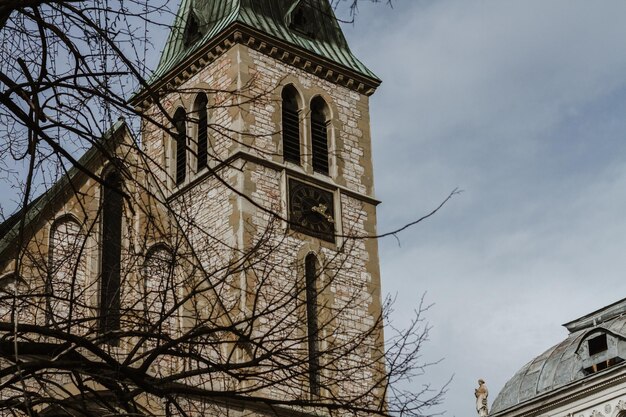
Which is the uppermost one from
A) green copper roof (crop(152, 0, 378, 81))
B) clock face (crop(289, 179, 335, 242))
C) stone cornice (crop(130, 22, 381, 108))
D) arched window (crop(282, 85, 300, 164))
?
green copper roof (crop(152, 0, 378, 81))

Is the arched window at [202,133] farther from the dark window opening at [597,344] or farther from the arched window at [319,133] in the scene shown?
the dark window opening at [597,344]

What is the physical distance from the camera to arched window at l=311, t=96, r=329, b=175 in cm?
3157

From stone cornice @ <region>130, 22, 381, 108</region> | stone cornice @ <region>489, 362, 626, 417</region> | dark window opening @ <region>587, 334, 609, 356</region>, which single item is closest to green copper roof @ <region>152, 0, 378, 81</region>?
stone cornice @ <region>130, 22, 381, 108</region>

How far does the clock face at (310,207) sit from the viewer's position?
30094 millimetres

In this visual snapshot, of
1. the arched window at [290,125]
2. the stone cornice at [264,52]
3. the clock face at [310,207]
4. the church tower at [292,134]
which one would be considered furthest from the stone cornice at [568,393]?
the stone cornice at [264,52]

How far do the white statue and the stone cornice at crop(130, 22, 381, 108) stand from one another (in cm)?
746

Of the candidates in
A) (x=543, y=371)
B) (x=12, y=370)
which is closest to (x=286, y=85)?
(x=543, y=371)

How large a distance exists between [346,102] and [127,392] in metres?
23.8

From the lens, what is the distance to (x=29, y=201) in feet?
31.7

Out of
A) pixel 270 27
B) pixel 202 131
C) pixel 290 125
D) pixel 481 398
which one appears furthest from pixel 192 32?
pixel 481 398

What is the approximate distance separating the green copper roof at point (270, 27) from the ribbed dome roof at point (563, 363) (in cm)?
734

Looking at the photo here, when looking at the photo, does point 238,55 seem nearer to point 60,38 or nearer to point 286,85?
point 286,85

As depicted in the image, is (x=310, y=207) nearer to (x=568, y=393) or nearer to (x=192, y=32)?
(x=192, y=32)

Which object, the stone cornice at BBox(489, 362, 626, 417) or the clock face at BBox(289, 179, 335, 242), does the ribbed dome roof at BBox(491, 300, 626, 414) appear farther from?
the clock face at BBox(289, 179, 335, 242)
